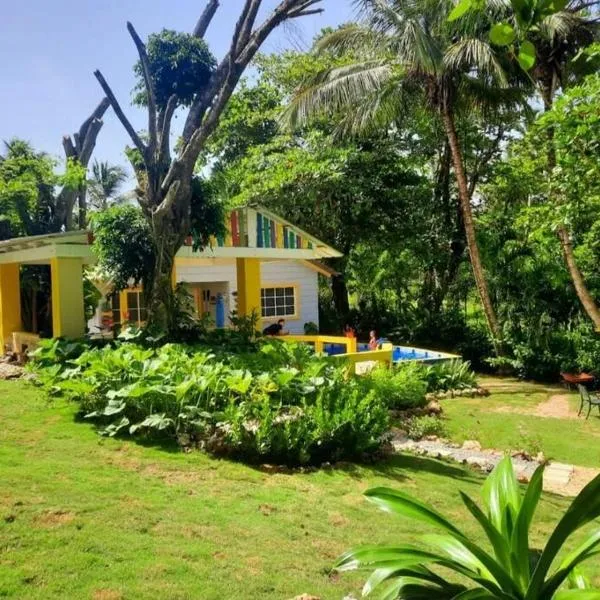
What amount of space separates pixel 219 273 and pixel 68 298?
28.2ft

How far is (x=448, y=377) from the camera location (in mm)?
14297

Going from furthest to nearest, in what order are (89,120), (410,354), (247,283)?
(89,120) → (410,354) → (247,283)

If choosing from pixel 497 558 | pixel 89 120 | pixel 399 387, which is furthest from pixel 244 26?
pixel 497 558

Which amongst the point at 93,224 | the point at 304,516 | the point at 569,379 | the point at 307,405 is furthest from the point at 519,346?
the point at 304,516

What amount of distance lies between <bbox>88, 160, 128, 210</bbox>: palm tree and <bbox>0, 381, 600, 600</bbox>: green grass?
34.9m

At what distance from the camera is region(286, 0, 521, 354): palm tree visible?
47.1ft

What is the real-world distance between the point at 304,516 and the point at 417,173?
18.0 metres

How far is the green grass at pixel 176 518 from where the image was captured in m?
3.77

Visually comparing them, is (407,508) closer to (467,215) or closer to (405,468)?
(405,468)

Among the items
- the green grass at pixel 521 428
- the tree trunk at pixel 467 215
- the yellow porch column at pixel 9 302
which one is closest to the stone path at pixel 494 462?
the green grass at pixel 521 428

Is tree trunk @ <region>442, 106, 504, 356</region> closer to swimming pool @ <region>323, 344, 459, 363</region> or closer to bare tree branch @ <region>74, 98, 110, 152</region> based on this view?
swimming pool @ <region>323, 344, 459, 363</region>

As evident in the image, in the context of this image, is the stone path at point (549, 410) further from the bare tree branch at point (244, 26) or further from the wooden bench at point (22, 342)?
the wooden bench at point (22, 342)

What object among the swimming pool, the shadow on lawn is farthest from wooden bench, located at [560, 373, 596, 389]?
the shadow on lawn

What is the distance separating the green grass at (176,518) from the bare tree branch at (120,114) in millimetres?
6004
